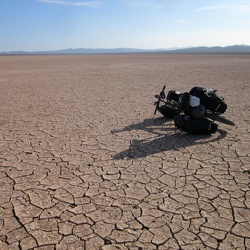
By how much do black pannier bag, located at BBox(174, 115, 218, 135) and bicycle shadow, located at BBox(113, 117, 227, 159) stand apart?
143 mm

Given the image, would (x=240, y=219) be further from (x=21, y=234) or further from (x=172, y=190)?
(x=21, y=234)

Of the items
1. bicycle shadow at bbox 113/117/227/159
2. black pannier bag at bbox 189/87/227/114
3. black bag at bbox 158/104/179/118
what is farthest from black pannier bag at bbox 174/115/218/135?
black bag at bbox 158/104/179/118

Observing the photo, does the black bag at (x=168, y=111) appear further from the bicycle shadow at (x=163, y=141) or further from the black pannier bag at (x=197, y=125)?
the black pannier bag at (x=197, y=125)

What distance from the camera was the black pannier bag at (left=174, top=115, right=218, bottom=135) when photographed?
18.9 ft

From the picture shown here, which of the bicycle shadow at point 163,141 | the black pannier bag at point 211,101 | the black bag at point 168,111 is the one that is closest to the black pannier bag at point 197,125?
the bicycle shadow at point 163,141

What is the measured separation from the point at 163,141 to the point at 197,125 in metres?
0.84

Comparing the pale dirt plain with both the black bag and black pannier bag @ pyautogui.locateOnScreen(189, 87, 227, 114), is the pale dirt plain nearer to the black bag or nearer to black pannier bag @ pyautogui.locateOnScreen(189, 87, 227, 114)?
the black bag

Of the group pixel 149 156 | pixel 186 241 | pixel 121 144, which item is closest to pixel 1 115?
pixel 121 144

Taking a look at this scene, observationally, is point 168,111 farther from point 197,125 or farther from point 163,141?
point 163,141

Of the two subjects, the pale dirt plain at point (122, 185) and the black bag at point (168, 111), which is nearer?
the pale dirt plain at point (122, 185)

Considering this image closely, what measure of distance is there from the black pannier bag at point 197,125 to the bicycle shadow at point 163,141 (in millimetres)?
143

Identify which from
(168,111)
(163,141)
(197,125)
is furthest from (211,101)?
(168,111)

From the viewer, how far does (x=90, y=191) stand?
379 cm

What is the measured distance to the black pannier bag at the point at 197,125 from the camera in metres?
5.76
